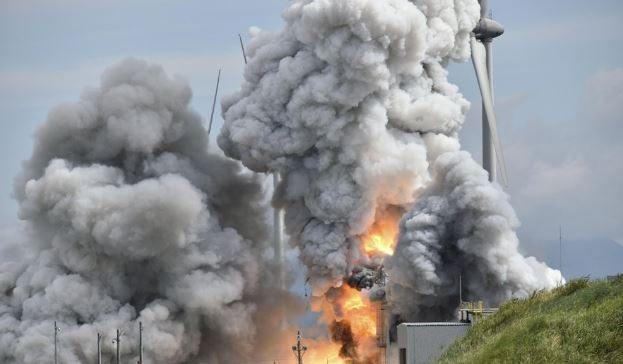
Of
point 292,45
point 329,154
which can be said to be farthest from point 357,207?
point 292,45

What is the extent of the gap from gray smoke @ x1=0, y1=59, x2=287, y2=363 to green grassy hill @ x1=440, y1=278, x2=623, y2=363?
3975 cm

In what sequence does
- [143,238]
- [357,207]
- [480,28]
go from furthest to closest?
[480,28], [143,238], [357,207]

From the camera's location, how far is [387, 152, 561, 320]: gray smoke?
90.3 metres

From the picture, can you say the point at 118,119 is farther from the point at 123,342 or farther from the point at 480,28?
the point at 480,28

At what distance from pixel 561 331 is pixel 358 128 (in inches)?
1683

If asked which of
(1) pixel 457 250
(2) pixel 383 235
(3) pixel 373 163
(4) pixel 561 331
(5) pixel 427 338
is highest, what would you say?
(3) pixel 373 163

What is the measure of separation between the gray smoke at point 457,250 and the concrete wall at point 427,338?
Result: 33.9 ft

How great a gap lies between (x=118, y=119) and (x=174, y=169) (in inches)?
197

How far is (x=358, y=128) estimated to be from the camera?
94125 mm

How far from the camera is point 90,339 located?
99.1 meters

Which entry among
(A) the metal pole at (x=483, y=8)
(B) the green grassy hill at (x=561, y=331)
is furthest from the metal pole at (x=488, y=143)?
(B) the green grassy hill at (x=561, y=331)

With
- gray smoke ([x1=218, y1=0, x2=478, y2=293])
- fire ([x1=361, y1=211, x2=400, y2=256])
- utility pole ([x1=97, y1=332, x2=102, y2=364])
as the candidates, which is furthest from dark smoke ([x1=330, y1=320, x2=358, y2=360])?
utility pole ([x1=97, y1=332, x2=102, y2=364])

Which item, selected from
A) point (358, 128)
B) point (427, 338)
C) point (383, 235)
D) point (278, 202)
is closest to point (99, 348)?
point (278, 202)

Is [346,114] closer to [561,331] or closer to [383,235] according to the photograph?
[383,235]
